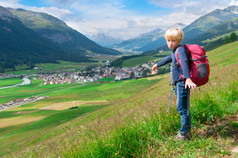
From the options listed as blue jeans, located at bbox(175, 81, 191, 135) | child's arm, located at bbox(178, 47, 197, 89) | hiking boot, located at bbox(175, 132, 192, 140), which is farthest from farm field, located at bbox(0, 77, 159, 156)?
child's arm, located at bbox(178, 47, 197, 89)

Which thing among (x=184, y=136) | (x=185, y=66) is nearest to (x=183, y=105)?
(x=184, y=136)

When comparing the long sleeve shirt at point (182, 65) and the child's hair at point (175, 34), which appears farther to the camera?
the child's hair at point (175, 34)

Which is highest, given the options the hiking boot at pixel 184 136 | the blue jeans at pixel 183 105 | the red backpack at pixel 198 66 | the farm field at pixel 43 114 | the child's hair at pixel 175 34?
the child's hair at pixel 175 34

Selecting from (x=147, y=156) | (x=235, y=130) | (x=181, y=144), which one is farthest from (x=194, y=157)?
(x=235, y=130)

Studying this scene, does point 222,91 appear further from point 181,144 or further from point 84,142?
point 84,142

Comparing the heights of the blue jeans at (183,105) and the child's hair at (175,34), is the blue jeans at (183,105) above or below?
below

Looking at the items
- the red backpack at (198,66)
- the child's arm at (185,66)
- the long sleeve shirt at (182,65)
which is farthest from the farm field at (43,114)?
the red backpack at (198,66)

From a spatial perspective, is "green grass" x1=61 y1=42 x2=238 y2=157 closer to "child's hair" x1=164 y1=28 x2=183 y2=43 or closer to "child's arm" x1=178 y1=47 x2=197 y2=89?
"child's arm" x1=178 y1=47 x2=197 y2=89

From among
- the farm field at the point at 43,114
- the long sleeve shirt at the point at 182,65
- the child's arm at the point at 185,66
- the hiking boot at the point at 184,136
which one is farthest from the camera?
the farm field at the point at 43,114

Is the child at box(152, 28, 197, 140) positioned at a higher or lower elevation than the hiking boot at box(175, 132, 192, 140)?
higher

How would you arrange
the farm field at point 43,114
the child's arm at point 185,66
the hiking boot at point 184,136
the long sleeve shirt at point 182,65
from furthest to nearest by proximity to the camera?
the farm field at point 43,114, the hiking boot at point 184,136, the long sleeve shirt at point 182,65, the child's arm at point 185,66

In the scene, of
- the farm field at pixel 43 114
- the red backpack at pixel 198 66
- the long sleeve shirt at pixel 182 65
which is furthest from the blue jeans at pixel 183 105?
the farm field at pixel 43 114

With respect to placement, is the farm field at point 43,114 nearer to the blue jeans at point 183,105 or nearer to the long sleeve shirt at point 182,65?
the blue jeans at point 183,105

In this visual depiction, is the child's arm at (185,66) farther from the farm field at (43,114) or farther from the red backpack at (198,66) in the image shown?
the farm field at (43,114)
